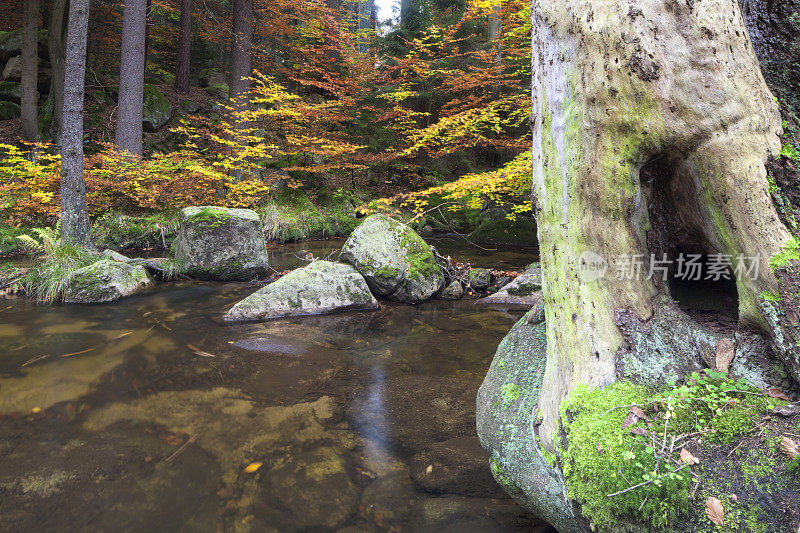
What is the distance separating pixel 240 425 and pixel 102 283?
4.77 m

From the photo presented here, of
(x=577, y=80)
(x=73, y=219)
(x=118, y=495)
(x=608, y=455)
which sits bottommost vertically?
(x=118, y=495)

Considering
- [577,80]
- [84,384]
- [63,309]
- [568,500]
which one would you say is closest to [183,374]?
[84,384]

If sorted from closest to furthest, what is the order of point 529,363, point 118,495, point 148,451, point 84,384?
1. point 118,495
2. point 529,363
3. point 148,451
4. point 84,384

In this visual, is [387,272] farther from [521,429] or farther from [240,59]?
[240,59]

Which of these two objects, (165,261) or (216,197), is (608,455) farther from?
(216,197)

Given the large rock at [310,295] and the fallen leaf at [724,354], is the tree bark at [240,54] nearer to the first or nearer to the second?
the large rock at [310,295]

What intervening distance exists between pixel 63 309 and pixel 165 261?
2030 mm

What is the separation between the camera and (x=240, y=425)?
3.51 m

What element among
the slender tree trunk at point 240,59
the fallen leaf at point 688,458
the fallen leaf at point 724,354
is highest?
the slender tree trunk at point 240,59

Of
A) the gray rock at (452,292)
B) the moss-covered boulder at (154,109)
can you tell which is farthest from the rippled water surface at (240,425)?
the moss-covered boulder at (154,109)

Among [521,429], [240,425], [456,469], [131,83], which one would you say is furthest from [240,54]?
[521,429]

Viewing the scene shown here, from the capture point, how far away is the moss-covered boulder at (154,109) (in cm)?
1430

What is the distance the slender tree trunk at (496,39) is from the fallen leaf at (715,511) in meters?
13.1

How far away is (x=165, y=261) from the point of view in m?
8.19
